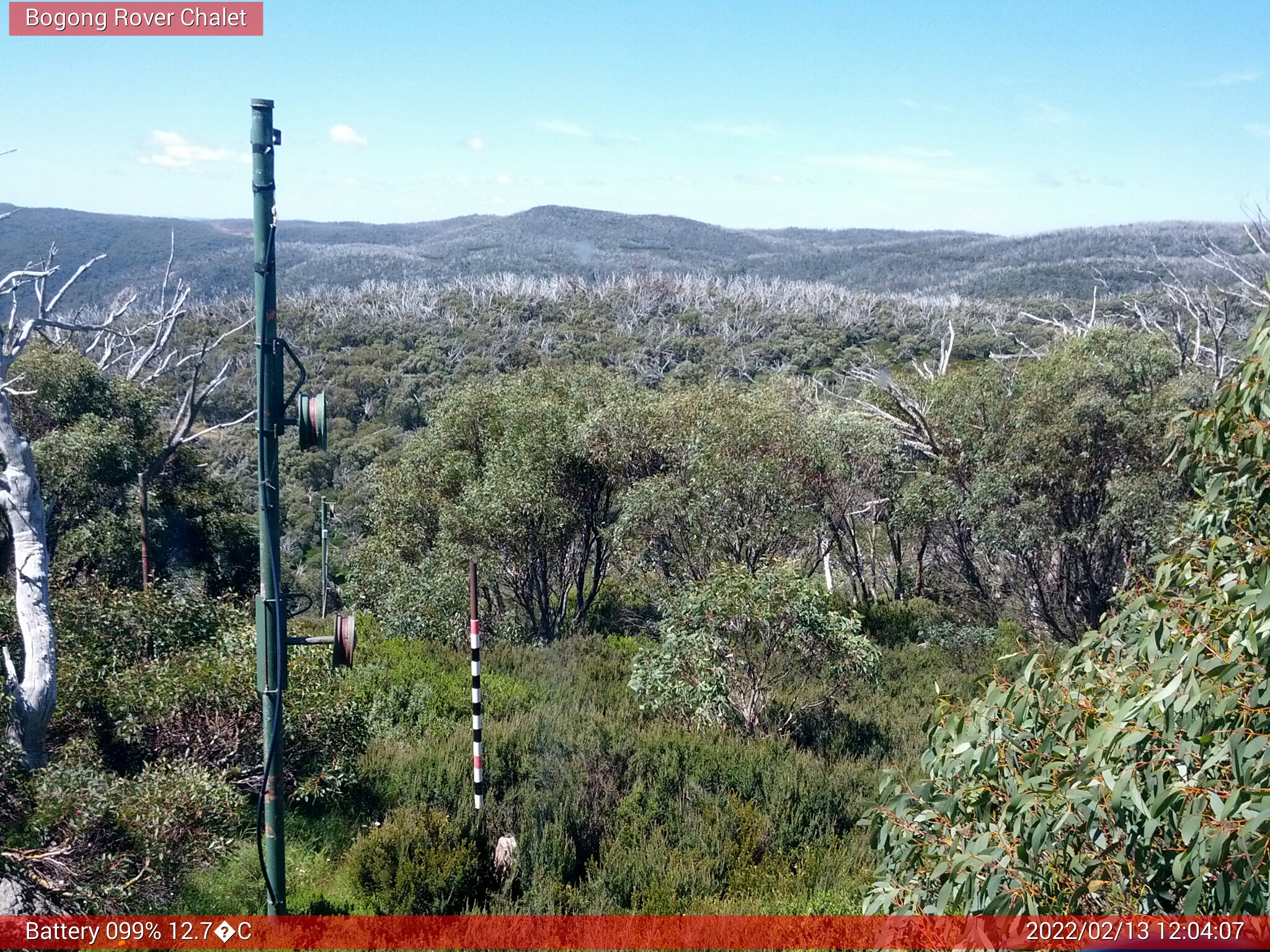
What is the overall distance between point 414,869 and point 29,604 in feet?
9.64

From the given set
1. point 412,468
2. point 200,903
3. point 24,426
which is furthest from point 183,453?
point 200,903

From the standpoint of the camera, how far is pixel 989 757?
303 cm

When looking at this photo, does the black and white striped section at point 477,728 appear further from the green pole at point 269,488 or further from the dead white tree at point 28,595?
the dead white tree at point 28,595

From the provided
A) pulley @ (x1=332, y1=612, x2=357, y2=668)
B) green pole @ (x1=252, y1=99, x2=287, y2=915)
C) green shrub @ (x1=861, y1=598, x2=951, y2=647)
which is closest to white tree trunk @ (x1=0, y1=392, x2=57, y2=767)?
green pole @ (x1=252, y1=99, x2=287, y2=915)

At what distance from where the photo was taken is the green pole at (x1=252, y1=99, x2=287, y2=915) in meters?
4.14

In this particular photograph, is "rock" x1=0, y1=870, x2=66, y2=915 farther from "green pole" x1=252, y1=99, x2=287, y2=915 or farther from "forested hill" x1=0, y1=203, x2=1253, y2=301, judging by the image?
"forested hill" x1=0, y1=203, x2=1253, y2=301

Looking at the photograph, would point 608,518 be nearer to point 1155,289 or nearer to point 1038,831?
point 1038,831

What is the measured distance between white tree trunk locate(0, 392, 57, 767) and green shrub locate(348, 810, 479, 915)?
2.03m

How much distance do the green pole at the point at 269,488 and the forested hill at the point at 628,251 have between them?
1743 inches

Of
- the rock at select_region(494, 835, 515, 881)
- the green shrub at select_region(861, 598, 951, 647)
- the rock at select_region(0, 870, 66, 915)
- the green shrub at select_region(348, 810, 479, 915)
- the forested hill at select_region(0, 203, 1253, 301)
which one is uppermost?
the forested hill at select_region(0, 203, 1253, 301)

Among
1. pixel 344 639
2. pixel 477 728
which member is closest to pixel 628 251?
pixel 477 728

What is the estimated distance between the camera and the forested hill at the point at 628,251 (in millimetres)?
58094

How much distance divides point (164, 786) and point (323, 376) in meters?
29.5

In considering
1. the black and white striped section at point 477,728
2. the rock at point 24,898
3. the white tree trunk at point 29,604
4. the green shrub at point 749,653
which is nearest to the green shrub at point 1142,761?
the black and white striped section at point 477,728
